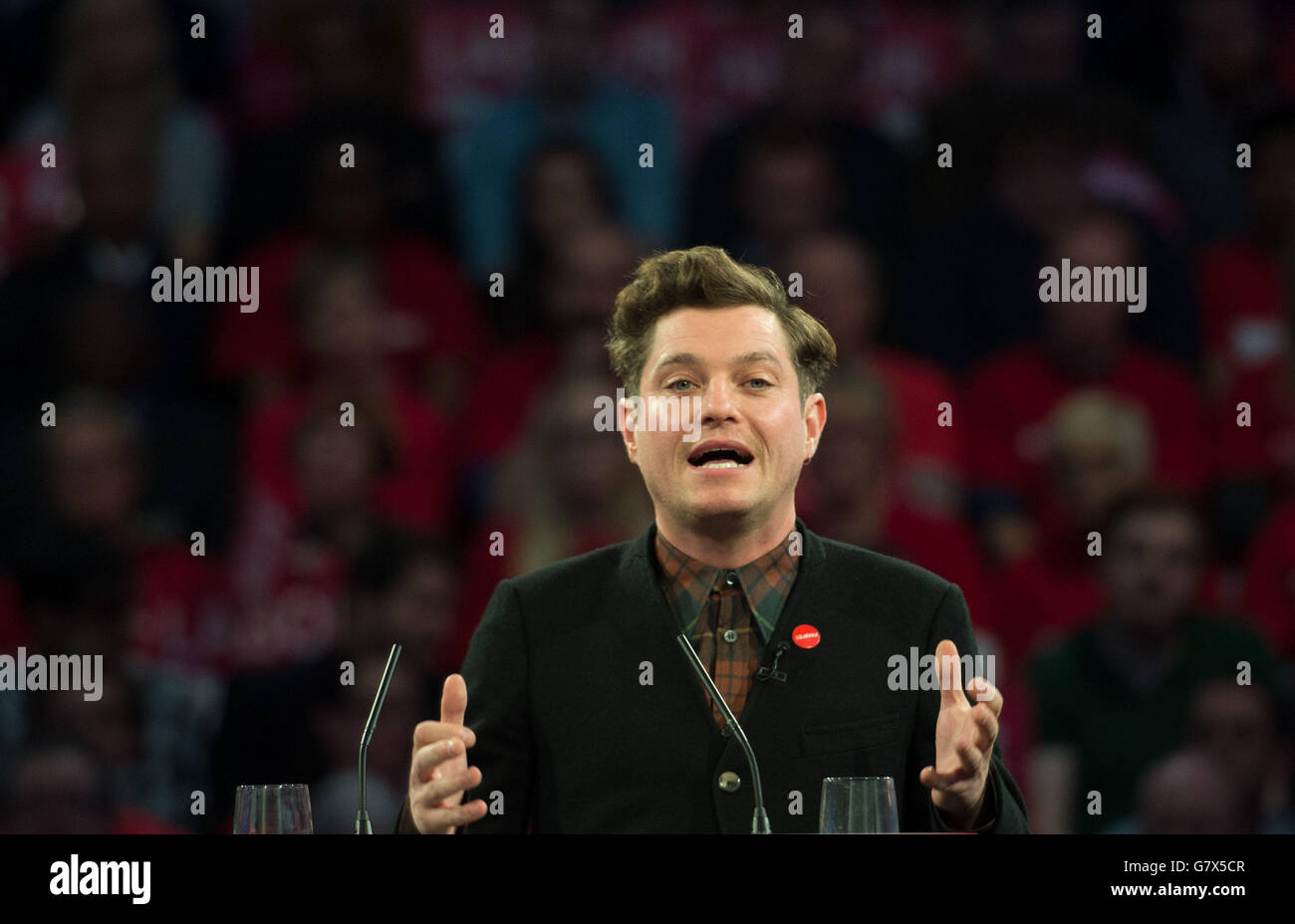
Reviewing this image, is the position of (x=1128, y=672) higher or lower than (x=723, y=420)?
lower

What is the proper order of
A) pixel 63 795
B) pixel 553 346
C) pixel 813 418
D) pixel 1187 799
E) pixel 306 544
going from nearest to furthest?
pixel 813 418 → pixel 63 795 → pixel 1187 799 → pixel 306 544 → pixel 553 346

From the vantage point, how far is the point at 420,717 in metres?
3.54

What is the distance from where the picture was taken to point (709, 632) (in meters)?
2.03

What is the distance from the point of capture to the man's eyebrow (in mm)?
2002

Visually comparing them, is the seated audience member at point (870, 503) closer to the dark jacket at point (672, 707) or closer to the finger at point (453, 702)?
the dark jacket at point (672, 707)

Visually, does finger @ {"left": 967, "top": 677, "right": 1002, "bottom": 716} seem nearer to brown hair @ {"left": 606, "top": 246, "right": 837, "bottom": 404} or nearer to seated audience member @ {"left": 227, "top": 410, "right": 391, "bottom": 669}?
brown hair @ {"left": 606, "top": 246, "right": 837, "bottom": 404}

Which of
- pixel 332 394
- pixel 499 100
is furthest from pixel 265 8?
pixel 332 394

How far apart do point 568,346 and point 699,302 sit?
2049 millimetres

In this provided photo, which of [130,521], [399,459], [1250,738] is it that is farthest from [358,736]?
[1250,738]

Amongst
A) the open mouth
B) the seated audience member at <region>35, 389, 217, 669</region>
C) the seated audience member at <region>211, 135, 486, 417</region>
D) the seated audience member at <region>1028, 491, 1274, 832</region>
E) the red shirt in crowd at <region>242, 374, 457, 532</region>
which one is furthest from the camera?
the seated audience member at <region>211, 135, 486, 417</region>

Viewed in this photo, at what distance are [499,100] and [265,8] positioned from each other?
2.20 ft

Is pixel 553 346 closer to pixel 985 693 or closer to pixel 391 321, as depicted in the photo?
pixel 391 321

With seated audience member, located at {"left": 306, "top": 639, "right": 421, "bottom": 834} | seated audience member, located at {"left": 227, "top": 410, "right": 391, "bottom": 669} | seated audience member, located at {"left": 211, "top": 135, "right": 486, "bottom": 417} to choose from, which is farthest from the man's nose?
seated audience member, located at {"left": 211, "top": 135, "right": 486, "bottom": 417}

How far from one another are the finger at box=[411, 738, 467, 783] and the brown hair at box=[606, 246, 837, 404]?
573 millimetres
